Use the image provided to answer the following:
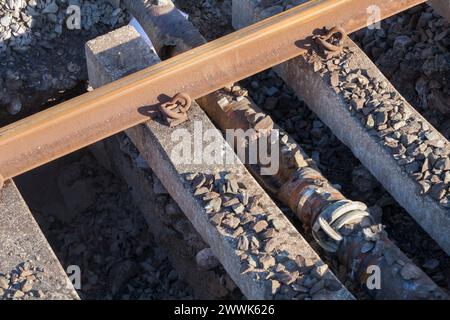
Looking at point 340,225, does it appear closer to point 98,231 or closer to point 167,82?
point 167,82

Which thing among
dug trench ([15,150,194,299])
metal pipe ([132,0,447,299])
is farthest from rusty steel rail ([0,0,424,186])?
dug trench ([15,150,194,299])

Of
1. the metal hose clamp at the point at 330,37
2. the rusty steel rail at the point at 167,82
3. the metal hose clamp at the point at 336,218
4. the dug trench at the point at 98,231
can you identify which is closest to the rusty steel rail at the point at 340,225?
the metal hose clamp at the point at 336,218

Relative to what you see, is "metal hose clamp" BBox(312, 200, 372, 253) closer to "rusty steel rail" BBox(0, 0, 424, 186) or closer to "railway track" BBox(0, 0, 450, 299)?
"railway track" BBox(0, 0, 450, 299)

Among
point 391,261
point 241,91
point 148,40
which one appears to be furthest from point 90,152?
point 391,261

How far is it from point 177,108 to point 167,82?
7.7 inches

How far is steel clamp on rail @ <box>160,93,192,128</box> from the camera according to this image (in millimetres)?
6426

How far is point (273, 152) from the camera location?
261 inches

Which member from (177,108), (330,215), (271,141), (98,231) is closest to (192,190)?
(177,108)

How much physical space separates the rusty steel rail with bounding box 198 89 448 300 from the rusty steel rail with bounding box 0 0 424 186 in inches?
17.0

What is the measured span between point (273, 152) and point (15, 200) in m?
1.82

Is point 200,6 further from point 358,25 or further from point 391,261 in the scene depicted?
point 391,261

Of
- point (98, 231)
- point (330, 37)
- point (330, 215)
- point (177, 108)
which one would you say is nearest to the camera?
Result: point (330, 215)

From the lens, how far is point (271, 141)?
262 inches
